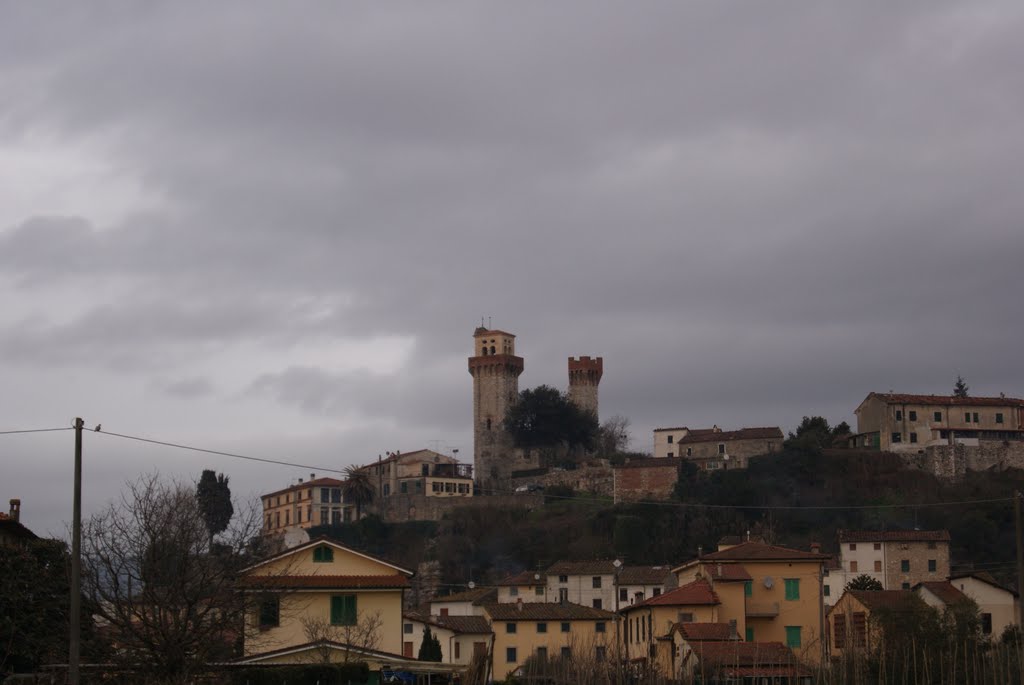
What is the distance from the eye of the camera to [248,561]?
35219 mm

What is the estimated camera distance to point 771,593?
60.2 meters

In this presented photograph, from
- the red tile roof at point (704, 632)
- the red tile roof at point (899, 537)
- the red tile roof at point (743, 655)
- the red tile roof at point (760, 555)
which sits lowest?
the red tile roof at point (743, 655)

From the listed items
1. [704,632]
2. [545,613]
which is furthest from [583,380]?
[704,632]

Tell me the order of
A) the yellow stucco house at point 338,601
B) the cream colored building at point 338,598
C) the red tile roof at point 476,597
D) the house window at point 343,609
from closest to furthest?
the yellow stucco house at point 338,601, the cream colored building at point 338,598, the house window at point 343,609, the red tile roof at point 476,597

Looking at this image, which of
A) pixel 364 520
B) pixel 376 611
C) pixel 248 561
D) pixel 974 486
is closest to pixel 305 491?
pixel 364 520

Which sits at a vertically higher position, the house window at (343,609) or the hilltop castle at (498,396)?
the hilltop castle at (498,396)

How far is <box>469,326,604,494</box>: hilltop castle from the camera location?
13788cm

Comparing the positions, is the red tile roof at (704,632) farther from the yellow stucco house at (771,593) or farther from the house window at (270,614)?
the house window at (270,614)

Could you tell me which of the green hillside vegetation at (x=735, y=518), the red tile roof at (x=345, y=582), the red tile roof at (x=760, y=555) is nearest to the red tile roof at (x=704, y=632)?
the red tile roof at (x=760, y=555)

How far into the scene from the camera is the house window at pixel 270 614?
117 feet

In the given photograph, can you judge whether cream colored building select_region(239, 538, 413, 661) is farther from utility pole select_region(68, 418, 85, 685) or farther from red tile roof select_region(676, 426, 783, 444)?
red tile roof select_region(676, 426, 783, 444)

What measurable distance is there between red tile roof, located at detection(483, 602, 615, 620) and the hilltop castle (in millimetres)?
64620

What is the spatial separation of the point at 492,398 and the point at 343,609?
9936 centimetres

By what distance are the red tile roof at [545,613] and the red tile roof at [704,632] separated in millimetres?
14758
